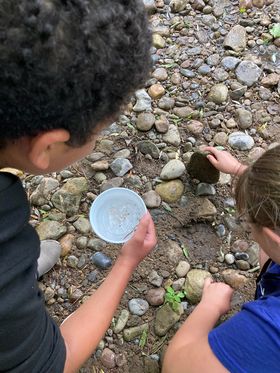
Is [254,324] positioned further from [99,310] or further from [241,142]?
[241,142]

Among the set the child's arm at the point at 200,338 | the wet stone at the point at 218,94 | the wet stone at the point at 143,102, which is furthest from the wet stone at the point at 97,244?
the wet stone at the point at 218,94

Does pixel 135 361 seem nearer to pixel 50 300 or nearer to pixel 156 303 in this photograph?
pixel 156 303

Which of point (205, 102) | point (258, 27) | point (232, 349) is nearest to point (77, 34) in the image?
point (232, 349)

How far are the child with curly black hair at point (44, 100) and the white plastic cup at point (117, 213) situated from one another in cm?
79

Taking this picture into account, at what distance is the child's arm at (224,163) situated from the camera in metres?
2.31

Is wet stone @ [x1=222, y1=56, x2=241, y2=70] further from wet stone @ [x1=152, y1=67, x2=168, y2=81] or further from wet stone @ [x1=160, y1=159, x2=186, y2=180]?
wet stone @ [x1=160, y1=159, x2=186, y2=180]

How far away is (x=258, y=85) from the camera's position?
2832mm

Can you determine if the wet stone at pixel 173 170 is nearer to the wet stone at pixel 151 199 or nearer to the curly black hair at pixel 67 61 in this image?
the wet stone at pixel 151 199

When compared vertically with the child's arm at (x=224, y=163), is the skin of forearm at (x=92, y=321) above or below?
below

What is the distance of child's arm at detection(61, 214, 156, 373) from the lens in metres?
1.72

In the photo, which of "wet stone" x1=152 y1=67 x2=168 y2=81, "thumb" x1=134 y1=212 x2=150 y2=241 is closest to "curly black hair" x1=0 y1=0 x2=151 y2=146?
"thumb" x1=134 y1=212 x2=150 y2=241

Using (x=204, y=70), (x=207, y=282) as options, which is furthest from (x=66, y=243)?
(x=204, y=70)

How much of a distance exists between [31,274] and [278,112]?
5.97 feet

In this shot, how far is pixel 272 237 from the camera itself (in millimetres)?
1622
